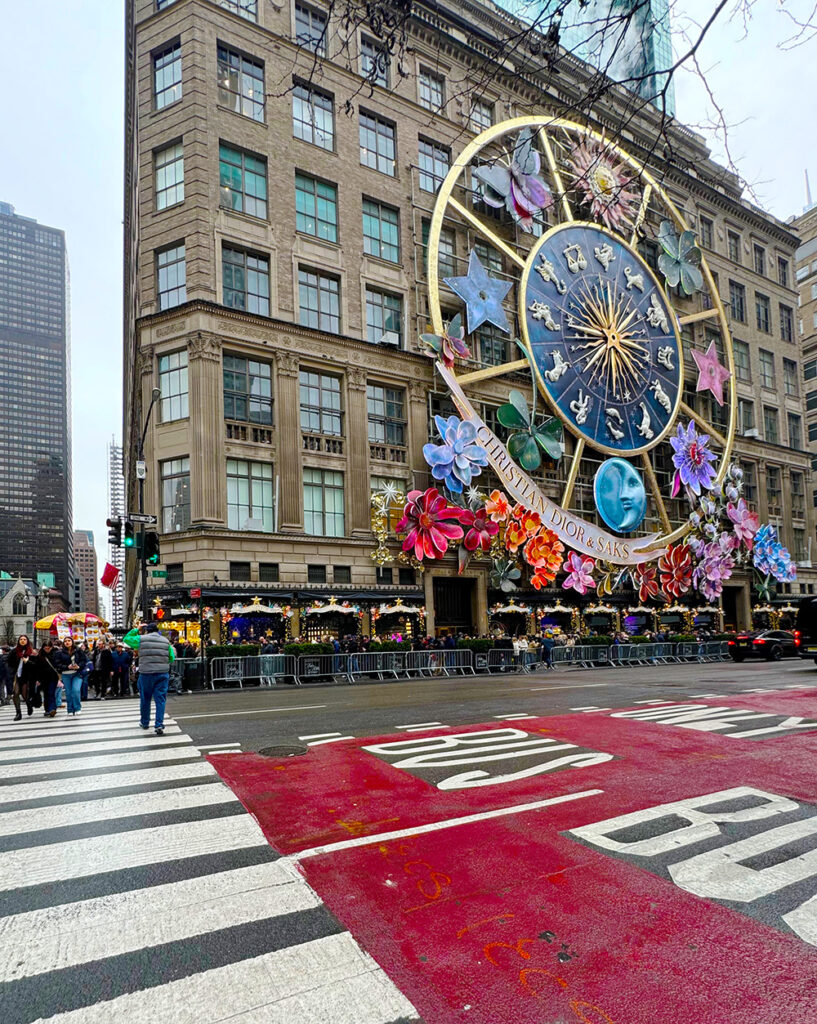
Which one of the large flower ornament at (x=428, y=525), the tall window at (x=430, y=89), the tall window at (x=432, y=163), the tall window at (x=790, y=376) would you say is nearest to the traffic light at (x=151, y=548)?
the large flower ornament at (x=428, y=525)

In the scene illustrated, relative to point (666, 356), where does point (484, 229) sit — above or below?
above

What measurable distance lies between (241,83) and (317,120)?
14.4 ft

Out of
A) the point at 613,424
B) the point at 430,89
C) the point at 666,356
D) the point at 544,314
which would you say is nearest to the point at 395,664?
the point at 544,314

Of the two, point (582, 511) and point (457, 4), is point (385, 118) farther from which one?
point (582, 511)

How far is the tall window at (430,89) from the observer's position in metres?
40.0

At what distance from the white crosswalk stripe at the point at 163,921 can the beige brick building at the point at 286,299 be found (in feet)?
74.1

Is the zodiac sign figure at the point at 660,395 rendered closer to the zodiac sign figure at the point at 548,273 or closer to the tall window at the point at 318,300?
the zodiac sign figure at the point at 548,273

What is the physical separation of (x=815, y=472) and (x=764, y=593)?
29.3 meters

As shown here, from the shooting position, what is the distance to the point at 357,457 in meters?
34.3

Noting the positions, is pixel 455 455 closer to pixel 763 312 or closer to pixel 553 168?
pixel 553 168

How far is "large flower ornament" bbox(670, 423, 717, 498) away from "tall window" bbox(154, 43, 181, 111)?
34.4 metres

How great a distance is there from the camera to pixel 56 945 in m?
3.88

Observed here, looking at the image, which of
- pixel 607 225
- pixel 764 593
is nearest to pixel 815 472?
pixel 764 593

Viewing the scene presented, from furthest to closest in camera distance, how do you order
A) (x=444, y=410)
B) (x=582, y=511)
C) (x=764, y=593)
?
(x=764, y=593) < (x=582, y=511) < (x=444, y=410)
